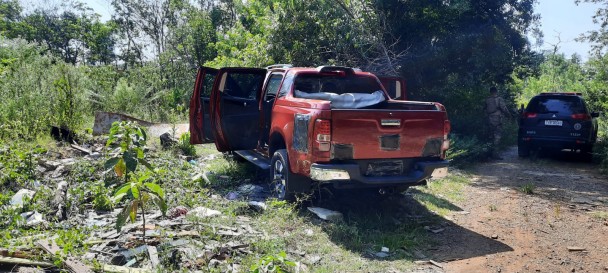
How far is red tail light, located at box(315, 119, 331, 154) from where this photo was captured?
5.17 meters

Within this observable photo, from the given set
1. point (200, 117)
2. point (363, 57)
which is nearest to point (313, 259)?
point (200, 117)

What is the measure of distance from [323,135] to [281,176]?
1273mm

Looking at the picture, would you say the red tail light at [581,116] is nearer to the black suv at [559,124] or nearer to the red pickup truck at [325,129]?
the black suv at [559,124]

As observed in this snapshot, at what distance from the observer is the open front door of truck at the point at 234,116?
7.43 m

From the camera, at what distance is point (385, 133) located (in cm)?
539

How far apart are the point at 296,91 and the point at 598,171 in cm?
750

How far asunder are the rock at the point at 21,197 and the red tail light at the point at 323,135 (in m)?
3.54

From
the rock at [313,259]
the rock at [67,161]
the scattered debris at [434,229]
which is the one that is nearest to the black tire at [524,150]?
the scattered debris at [434,229]

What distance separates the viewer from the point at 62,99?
9.32 m

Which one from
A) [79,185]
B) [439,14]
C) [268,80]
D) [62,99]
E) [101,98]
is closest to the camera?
[79,185]

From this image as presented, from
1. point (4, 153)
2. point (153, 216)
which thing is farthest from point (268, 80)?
point (4, 153)

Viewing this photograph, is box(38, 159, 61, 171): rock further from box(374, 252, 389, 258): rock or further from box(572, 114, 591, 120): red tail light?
box(572, 114, 591, 120): red tail light

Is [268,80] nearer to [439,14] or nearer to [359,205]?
[359,205]

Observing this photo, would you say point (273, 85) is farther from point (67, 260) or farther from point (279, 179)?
point (67, 260)
